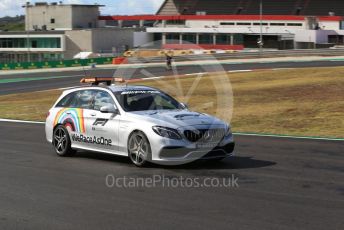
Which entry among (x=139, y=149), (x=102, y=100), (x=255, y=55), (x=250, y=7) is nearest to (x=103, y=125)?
(x=102, y=100)

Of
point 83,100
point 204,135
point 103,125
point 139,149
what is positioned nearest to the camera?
point 204,135

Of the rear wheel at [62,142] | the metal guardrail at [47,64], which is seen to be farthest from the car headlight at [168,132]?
the metal guardrail at [47,64]

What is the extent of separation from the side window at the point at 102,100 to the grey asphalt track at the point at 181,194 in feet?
3.48

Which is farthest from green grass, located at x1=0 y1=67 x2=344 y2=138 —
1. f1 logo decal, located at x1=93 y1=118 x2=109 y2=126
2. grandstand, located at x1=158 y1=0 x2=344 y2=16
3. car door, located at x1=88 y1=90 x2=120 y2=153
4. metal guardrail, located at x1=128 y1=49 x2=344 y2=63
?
grandstand, located at x1=158 y1=0 x2=344 y2=16

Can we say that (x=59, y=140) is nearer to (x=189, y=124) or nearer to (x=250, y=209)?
(x=189, y=124)

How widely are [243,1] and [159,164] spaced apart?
102m

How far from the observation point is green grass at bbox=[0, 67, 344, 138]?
669 inches

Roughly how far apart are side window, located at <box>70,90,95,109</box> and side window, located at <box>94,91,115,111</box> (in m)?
0.13

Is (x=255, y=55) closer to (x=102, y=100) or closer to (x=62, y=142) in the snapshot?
(x=62, y=142)

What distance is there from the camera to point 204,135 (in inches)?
398

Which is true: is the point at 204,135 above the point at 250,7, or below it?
below

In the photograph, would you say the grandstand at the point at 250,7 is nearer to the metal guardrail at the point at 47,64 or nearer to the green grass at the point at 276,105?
the metal guardrail at the point at 47,64

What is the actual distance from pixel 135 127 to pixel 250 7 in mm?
99462

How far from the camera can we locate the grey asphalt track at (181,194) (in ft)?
22.2
